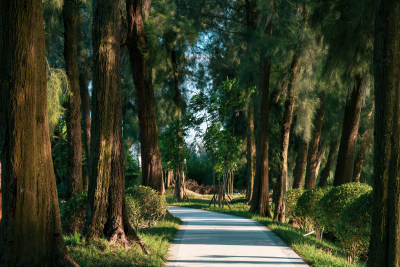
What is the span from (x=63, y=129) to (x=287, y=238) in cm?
2898

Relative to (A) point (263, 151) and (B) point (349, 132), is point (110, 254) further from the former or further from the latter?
(A) point (263, 151)

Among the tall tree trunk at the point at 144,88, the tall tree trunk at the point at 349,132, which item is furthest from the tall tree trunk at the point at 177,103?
the tall tree trunk at the point at 349,132

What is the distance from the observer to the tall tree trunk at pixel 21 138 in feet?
17.3

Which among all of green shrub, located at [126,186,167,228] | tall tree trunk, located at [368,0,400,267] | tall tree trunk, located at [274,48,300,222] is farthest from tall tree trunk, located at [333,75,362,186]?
tall tree trunk, located at [368,0,400,267]

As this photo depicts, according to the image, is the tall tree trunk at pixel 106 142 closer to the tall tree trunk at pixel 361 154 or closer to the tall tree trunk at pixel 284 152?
the tall tree trunk at pixel 284 152

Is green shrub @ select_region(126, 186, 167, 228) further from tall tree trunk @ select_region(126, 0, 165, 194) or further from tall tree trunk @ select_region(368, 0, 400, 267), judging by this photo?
tall tree trunk @ select_region(368, 0, 400, 267)

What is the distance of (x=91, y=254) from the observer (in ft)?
23.5

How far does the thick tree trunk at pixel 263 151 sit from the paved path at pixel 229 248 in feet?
19.0

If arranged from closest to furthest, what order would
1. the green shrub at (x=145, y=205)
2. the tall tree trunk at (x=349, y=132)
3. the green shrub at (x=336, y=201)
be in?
the green shrub at (x=336, y=201) → the green shrub at (x=145, y=205) → the tall tree trunk at (x=349, y=132)

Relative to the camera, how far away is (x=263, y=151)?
18234mm

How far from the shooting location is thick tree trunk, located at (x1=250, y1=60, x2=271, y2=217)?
18.1 meters

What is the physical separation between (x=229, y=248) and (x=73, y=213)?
358 centimetres

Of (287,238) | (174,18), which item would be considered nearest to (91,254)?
(287,238)

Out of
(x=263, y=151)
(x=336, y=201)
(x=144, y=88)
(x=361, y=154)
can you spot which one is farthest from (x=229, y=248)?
(x=361, y=154)
